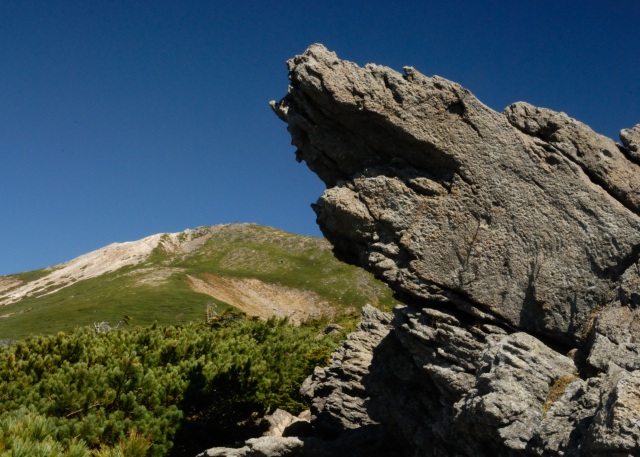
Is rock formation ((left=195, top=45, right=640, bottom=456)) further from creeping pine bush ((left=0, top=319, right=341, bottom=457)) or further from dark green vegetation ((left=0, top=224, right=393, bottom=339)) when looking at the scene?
dark green vegetation ((left=0, top=224, right=393, bottom=339))

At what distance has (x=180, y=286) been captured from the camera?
4978 inches

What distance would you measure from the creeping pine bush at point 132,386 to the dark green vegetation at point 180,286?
6334cm

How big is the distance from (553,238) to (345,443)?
11.9 metres

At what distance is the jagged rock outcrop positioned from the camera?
648 inches

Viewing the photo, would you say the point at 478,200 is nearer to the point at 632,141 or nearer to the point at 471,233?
the point at 471,233

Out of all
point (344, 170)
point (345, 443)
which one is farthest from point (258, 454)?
point (344, 170)

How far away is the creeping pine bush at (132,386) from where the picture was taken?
1969cm

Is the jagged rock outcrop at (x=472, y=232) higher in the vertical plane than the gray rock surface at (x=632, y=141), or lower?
lower

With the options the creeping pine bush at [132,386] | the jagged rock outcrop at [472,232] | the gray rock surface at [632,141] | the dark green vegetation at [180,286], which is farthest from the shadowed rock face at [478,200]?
the dark green vegetation at [180,286]

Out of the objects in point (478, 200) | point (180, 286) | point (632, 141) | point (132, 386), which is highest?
point (632, 141)

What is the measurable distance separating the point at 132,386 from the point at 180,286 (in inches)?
4190

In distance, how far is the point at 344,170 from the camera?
21109 mm

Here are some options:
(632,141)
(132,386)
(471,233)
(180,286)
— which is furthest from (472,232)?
(180,286)

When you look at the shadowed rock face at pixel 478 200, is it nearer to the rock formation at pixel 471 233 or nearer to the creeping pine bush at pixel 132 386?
the rock formation at pixel 471 233
